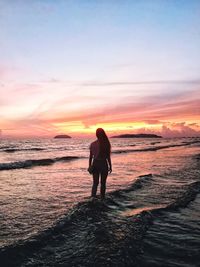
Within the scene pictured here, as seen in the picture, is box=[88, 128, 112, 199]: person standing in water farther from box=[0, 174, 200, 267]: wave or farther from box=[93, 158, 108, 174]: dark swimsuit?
box=[0, 174, 200, 267]: wave

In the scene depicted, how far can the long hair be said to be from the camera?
9359mm

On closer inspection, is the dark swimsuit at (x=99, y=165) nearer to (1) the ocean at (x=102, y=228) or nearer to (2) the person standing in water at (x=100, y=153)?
(2) the person standing in water at (x=100, y=153)

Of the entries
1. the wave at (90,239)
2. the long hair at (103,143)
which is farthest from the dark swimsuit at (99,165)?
the wave at (90,239)

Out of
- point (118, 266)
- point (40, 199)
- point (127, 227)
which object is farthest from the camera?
point (40, 199)

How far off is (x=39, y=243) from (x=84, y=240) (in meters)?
0.98

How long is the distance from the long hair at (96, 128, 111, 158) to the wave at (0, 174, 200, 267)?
1637 mm

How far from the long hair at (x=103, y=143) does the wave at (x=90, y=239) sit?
1637mm

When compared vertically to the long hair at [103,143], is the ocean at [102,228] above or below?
below

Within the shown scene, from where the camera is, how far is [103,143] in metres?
9.50

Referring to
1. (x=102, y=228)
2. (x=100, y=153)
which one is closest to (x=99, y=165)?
(x=100, y=153)

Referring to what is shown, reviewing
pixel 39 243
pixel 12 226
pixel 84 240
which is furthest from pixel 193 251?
pixel 12 226

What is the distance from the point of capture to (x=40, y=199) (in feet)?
36.2

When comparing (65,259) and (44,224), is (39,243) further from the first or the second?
(44,224)

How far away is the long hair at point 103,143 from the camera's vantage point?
9359 mm
